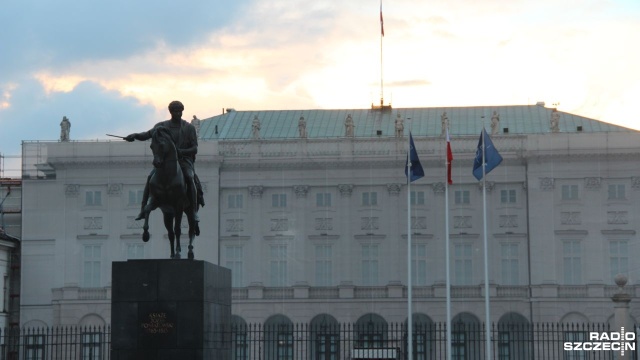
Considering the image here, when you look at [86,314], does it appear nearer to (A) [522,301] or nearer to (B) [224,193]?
(B) [224,193]

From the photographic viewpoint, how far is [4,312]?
3337 inches

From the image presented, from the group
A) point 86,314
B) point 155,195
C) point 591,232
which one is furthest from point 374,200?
point 155,195

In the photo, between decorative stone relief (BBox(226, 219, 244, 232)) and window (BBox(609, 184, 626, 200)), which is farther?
decorative stone relief (BBox(226, 219, 244, 232))

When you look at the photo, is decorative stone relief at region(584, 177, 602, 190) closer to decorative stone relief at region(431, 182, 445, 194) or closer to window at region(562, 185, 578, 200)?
window at region(562, 185, 578, 200)

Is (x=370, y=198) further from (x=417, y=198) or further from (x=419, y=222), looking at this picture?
(x=419, y=222)

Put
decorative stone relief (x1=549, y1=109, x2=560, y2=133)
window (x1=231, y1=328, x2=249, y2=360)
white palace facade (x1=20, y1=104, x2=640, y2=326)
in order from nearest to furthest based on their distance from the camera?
window (x1=231, y1=328, x2=249, y2=360) → white palace facade (x1=20, y1=104, x2=640, y2=326) → decorative stone relief (x1=549, y1=109, x2=560, y2=133)

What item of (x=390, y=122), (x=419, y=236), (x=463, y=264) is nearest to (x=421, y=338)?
(x=463, y=264)

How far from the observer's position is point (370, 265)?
281 ft

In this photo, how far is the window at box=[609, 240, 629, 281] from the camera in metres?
83.2

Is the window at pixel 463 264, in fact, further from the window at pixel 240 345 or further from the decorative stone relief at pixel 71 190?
the decorative stone relief at pixel 71 190

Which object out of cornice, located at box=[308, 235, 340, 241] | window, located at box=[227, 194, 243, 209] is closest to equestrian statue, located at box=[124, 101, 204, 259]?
cornice, located at box=[308, 235, 340, 241]

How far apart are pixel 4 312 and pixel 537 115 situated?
122 feet

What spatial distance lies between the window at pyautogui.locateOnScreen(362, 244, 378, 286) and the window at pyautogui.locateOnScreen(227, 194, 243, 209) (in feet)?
27.5

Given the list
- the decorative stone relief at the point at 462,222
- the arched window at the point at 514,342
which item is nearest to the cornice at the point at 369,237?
the decorative stone relief at the point at 462,222
